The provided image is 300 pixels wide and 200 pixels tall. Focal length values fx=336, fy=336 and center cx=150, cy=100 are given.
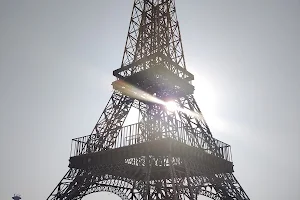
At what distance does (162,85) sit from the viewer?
37.4 meters

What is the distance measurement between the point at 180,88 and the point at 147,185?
14.2 m

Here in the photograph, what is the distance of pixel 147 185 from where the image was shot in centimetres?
2719

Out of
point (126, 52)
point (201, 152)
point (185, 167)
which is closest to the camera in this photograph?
point (185, 167)

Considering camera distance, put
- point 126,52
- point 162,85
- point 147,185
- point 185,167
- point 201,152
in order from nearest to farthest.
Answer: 1. point 147,185
2. point 185,167
3. point 201,152
4. point 162,85
5. point 126,52

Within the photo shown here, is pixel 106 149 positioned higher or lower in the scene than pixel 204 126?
lower

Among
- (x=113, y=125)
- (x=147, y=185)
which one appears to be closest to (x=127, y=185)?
(x=113, y=125)

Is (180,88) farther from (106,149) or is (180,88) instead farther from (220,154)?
(106,149)

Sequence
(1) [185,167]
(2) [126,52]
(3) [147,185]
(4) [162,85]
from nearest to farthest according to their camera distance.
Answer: (3) [147,185], (1) [185,167], (4) [162,85], (2) [126,52]

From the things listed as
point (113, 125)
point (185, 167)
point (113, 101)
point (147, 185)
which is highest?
point (113, 101)

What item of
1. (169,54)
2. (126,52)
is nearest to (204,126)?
(169,54)

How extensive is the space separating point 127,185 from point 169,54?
1544 cm

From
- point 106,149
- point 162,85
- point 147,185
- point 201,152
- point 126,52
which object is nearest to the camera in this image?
point 147,185

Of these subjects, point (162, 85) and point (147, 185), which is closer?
point (147, 185)

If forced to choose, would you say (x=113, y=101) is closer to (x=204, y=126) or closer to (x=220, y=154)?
(x=204, y=126)
